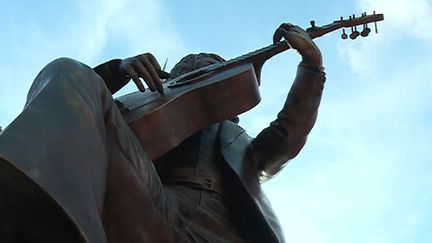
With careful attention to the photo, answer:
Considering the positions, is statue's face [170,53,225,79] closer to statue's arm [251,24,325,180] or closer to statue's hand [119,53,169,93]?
statue's arm [251,24,325,180]

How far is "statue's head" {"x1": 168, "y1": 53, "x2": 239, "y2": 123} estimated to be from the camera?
5.36 metres

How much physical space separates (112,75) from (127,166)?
1056 mm

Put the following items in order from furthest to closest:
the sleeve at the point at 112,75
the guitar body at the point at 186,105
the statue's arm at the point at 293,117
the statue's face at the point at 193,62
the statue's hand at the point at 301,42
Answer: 1. the statue's face at the point at 193,62
2. the statue's arm at the point at 293,117
3. the statue's hand at the point at 301,42
4. the sleeve at the point at 112,75
5. the guitar body at the point at 186,105

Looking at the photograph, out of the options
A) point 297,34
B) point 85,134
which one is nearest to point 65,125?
point 85,134

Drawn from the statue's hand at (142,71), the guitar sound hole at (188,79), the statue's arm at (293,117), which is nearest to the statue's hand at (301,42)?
the statue's arm at (293,117)

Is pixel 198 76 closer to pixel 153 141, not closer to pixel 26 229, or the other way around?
pixel 153 141

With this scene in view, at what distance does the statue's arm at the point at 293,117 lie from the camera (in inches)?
195

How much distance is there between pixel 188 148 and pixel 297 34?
0.82 metres

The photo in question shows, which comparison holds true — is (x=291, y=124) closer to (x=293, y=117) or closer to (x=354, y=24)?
(x=293, y=117)

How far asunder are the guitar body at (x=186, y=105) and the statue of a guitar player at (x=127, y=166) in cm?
5

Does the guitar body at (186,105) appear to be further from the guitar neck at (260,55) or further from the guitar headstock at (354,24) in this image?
the guitar headstock at (354,24)

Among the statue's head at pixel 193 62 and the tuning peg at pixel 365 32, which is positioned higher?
the tuning peg at pixel 365 32

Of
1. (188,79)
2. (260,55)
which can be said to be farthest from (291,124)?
(188,79)

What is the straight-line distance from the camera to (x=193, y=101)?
439 centimetres
